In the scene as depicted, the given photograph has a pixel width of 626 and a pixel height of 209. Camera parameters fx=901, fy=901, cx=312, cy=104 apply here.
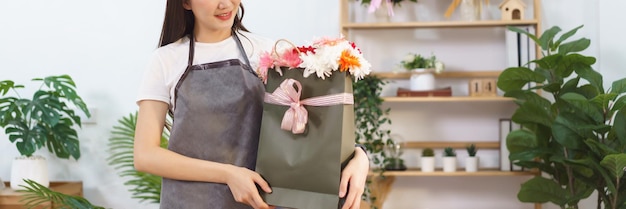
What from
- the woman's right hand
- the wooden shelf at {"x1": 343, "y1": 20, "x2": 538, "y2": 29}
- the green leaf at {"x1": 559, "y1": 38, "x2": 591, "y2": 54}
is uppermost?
the wooden shelf at {"x1": 343, "y1": 20, "x2": 538, "y2": 29}

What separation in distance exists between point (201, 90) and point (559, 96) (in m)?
2.91

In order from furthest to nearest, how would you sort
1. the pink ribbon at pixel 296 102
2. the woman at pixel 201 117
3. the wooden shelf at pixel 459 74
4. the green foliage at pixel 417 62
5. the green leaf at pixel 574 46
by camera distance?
the wooden shelf at pixel 459 74
the green foliage at pixel 417 62
the green leaf at pixel 574 46
the woman at pixel 201 117
the pink ribbon at pixel 296 102

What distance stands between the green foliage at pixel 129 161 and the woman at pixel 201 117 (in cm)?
281

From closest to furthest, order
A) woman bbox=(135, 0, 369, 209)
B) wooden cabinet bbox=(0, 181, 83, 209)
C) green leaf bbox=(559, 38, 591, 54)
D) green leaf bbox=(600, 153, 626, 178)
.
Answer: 1. woman bbox=(135, 0, 369, 209)
2. green leaf bbox=(600, 153, 626, 178)
3. green leaf bbox=(559, 38, 591, 54)
4. wooden cabinet bbox=(0, 181, 83, 209)

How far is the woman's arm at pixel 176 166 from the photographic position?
1.39 meters

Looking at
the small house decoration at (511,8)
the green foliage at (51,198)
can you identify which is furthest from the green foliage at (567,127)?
the green foliage at (51,198)

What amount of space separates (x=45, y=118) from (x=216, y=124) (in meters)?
2.97

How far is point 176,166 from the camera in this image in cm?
146

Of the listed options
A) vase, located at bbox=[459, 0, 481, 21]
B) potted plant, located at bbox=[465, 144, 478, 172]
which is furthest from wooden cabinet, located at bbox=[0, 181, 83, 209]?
vase, located at bbox=[459, 0, 481, 21]

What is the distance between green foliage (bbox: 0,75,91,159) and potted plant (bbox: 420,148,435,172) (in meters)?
1.66

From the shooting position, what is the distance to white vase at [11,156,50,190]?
4301 millimetres

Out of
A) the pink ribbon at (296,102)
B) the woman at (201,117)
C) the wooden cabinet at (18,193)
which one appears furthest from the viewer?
the wooden cabinet at (18,193)

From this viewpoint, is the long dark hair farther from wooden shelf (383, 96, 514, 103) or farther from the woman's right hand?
wooden shelf (383, 96, 514, 103)

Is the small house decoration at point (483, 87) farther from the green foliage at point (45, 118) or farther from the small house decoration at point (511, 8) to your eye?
the green foliage at point (45, 118)
